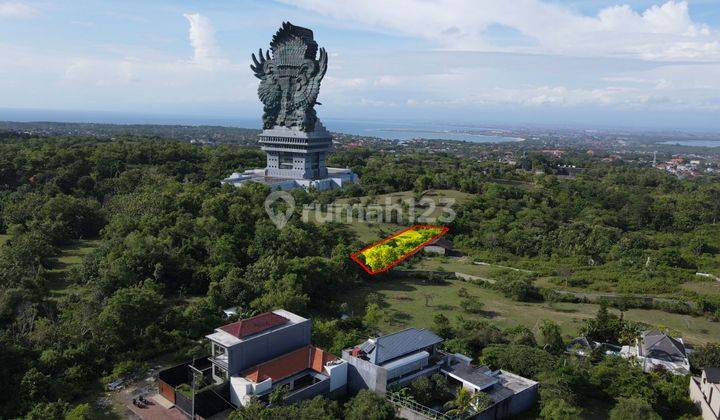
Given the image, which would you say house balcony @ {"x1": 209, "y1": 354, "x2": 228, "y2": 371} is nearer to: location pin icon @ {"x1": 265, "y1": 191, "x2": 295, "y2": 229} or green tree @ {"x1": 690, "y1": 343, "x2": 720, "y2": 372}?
green tree @ {"x1": 690, "y1": 343, "x2": 720, "y2": 372}

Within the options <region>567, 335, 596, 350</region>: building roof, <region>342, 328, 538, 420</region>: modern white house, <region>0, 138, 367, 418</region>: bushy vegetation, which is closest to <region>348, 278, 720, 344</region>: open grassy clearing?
<region>567, 335, 596, 350</region>: building roof

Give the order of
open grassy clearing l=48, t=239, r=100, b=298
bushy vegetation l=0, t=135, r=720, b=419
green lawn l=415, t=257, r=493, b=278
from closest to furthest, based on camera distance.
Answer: bushy vegetation l=0, t=135, r=720, b=419, open grassy clearing l=48, t=239, r=100, b=298, green lawn l=415, t=257, r=493, b=278

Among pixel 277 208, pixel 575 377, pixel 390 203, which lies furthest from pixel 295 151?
pixel 575 377

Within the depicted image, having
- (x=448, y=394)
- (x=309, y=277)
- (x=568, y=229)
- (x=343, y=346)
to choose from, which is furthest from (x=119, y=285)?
(x=568, y=229)

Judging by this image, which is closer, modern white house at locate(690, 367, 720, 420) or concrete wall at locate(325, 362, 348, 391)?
modern white house at locate(690, 367, 720, 420)

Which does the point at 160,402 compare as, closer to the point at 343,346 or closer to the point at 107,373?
the point at 107,373

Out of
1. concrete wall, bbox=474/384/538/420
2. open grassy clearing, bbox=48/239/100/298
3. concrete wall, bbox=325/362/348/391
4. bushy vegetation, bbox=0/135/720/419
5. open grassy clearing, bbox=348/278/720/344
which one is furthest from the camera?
open grassy clearing, bbox=48/239/100/298

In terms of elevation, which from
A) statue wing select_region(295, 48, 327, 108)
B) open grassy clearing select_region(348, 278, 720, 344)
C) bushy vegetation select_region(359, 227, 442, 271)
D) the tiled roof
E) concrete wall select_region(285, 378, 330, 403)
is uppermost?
statue wing select_region(295, 48, 327, 108)
